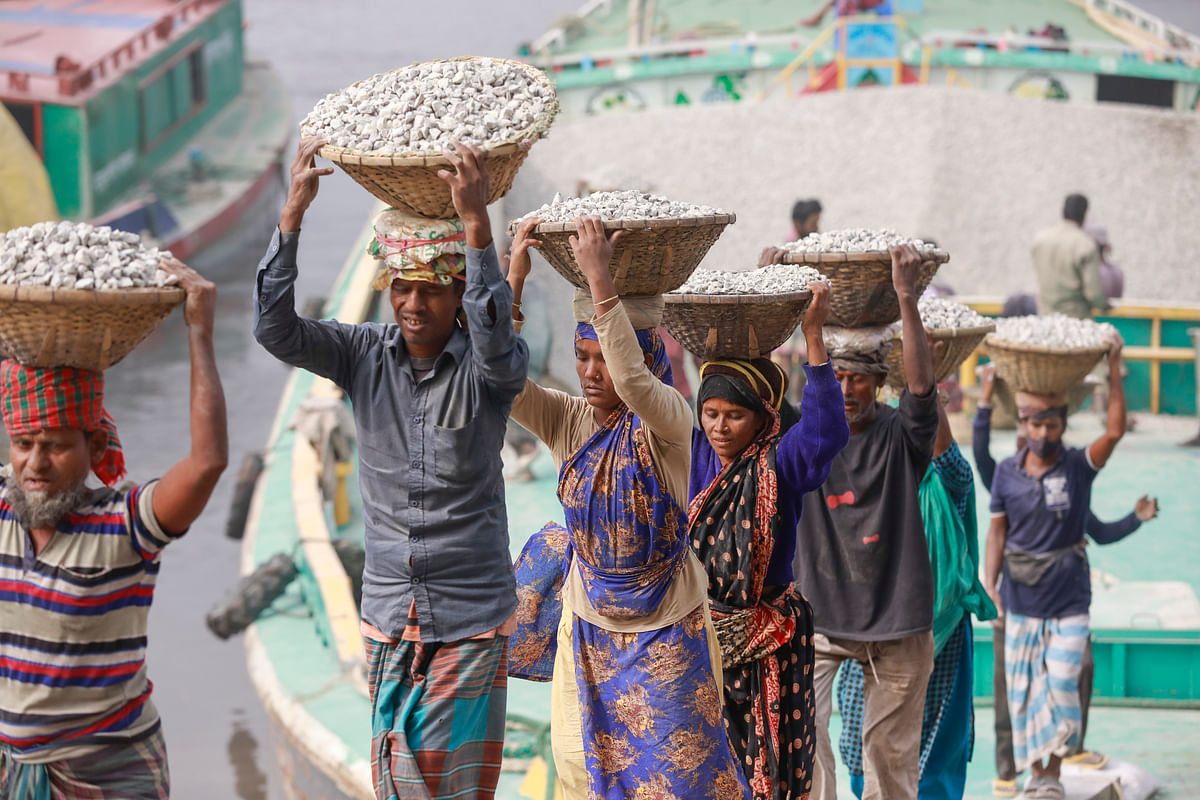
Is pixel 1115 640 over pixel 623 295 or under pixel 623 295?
under

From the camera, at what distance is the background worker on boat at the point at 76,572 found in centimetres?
259

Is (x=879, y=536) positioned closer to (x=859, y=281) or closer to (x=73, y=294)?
(x=859, y=281)

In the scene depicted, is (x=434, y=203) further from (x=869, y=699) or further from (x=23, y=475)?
(x=869, y=699)

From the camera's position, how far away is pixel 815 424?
3191 mm

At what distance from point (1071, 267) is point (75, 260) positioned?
7500 mm

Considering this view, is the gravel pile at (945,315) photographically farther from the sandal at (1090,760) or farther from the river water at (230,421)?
the river water at (230,421)

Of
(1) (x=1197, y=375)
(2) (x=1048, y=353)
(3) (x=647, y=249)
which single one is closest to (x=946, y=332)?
(2) (x=1048, y=353)

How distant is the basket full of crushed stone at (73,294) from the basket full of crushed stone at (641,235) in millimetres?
731

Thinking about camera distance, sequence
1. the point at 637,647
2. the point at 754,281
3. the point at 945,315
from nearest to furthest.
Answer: the point at 637,647, the point at 754,281, the point at 945,315

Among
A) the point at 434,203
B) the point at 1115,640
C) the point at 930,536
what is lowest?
the point at 1115,640

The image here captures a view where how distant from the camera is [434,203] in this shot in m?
2.75

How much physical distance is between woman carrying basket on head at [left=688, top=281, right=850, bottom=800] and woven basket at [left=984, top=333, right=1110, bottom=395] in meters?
1.57

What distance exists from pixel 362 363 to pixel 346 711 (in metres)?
3.89

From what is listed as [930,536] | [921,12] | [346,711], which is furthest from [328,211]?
[930,536]
